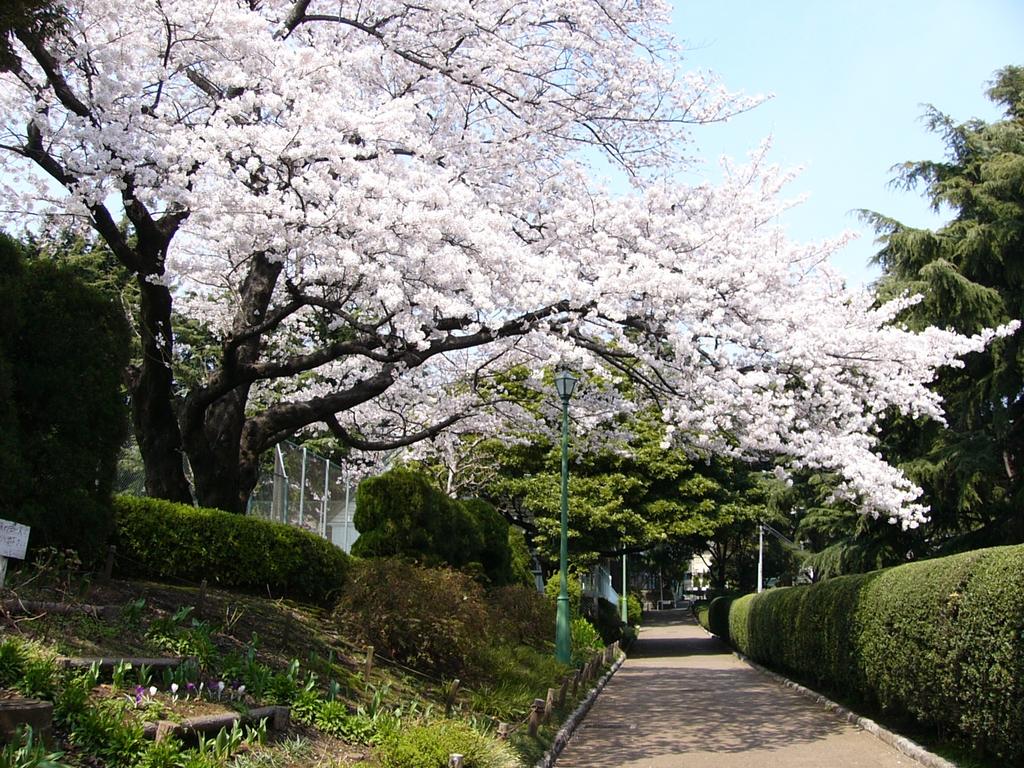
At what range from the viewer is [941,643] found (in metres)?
8.83

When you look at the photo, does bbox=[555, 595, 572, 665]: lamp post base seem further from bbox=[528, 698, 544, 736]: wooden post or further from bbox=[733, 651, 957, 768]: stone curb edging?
bbox=[528, 698, 544, 736]: wooden post

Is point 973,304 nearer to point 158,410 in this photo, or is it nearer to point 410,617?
point 410,617

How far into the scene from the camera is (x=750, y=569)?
64938 millimetres

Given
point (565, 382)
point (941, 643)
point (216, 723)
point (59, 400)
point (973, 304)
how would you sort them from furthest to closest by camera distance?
point (973, 304), point (565, 382), point (941, 643), point (59, 400), point (216, 723)

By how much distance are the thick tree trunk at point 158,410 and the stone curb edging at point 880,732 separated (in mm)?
8558

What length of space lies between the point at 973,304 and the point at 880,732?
10210 millimetres

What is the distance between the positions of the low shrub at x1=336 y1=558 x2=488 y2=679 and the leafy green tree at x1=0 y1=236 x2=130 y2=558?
305 centimetres

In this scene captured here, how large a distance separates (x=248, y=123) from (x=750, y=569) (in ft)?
194

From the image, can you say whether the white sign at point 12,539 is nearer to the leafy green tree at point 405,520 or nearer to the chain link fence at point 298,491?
the leafy green tree at point 405,520

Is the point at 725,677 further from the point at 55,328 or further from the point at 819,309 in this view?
the point at 55,328

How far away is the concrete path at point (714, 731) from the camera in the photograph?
972 cm

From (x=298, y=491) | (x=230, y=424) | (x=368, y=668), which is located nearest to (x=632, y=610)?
(x=298, y=491)

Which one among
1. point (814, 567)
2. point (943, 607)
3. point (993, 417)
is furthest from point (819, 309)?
point (814, 567)

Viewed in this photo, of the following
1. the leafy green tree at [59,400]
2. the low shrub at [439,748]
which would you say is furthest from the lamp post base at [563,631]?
the leafy green tree at [59,400]
